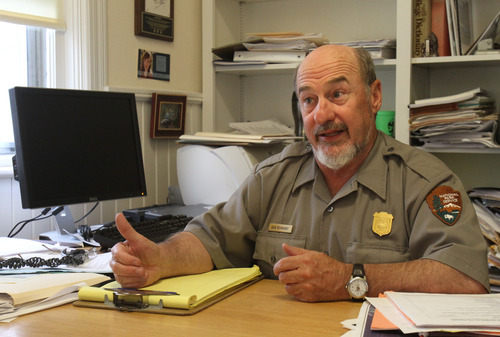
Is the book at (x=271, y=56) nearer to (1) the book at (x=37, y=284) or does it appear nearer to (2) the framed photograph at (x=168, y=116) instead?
(2) the framed photograph at (x=168, y=116)

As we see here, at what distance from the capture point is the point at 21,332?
1133 mm

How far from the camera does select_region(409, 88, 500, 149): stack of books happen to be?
228 centimetres

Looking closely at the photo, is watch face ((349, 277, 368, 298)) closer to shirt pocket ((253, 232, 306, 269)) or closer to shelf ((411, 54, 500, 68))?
shirt pocket ((253, 232, 306, 269))

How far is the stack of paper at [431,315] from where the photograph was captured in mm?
1035

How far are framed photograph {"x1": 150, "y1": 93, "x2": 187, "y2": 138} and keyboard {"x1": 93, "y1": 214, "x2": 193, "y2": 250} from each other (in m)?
0.65

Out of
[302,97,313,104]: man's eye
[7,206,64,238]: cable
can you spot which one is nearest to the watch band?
[302,97,313,104]: man's eye

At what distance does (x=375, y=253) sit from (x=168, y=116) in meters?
1.43

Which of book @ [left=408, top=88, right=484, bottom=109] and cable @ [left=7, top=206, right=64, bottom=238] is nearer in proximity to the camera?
cable @ [left=7, top=206, right=64, bottom=238]

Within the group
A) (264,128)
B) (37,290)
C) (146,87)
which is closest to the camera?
(37,290)

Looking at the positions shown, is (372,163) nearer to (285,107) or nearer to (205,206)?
(205,206)

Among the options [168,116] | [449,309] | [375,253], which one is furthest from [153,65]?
[449,309]

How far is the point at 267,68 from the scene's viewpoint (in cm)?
274

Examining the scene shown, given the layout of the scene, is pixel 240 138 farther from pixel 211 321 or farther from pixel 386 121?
pixel 211 321

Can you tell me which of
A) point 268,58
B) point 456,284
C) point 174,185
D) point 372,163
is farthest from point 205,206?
point 456,284
